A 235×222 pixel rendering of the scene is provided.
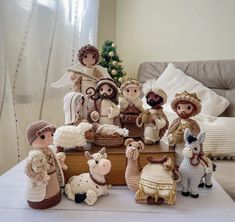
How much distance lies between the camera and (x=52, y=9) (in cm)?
131

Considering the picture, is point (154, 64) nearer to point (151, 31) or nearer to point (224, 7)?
point (151, 31)

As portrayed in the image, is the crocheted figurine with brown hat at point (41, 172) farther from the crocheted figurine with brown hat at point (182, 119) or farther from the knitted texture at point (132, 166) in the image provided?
the crocheted figurine with brown hat at point (182, 119)

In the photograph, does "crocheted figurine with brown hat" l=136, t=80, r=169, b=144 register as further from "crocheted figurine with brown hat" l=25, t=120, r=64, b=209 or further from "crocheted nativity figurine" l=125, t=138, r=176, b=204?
"crocheted figurine with brown hat" l=25, t=120, r=64, b=209

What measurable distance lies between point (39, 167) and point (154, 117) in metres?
0.31

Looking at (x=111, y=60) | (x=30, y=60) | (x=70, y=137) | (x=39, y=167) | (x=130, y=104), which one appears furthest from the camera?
(x=111, y=60)

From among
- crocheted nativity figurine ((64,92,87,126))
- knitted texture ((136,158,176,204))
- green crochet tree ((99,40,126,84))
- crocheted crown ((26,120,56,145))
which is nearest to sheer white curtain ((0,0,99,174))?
green crochet tree ((99,40,126,84))

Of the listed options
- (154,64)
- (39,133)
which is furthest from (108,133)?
(154,64)

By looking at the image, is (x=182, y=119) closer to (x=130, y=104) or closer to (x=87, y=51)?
(x=130, y=104)

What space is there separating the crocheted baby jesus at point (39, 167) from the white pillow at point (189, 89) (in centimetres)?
88

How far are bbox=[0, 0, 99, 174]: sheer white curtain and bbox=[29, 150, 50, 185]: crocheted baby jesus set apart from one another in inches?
20.2

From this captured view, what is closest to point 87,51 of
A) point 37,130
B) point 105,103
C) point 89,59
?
point 89,59

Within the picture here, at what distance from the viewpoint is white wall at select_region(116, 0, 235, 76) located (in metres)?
1.84

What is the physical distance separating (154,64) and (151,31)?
34 cm

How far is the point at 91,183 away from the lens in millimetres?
584
